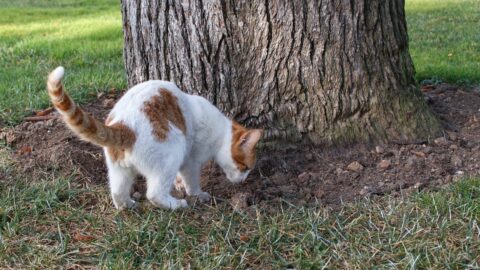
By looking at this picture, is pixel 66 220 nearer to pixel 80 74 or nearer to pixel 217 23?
pixel 217 23

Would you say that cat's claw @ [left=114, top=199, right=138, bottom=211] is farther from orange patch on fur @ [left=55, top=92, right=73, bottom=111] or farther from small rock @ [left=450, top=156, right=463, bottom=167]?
small rock @ [left=450, top=156, right=463, bottom=167]

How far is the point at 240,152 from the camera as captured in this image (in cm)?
426

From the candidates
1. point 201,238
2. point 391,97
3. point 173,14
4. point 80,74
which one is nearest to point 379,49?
point 391,97

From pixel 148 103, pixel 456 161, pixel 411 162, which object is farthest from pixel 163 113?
pixel 456 161

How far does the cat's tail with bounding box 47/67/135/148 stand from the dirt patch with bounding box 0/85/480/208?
0.77m

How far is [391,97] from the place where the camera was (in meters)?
4.73

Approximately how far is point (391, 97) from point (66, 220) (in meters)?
2.26

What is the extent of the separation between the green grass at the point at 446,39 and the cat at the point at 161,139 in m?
2.62

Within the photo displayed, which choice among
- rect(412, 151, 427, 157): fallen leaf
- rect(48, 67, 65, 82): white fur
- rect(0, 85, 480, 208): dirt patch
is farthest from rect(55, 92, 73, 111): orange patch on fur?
rect(412, 151, 427, 157): fallen leaf

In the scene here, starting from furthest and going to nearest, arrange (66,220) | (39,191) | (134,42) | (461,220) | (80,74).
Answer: (80,74)
(134,42)
(39,191)
(66,220)
(461,220)

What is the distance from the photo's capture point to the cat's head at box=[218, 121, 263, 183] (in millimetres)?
4234

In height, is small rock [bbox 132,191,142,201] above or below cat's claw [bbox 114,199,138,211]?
below

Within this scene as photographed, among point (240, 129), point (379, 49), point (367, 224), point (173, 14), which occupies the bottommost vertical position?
point (367, 224)

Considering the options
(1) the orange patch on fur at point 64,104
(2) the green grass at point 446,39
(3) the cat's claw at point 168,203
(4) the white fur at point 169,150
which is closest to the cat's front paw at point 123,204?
(4) the white fur at point 169,150
